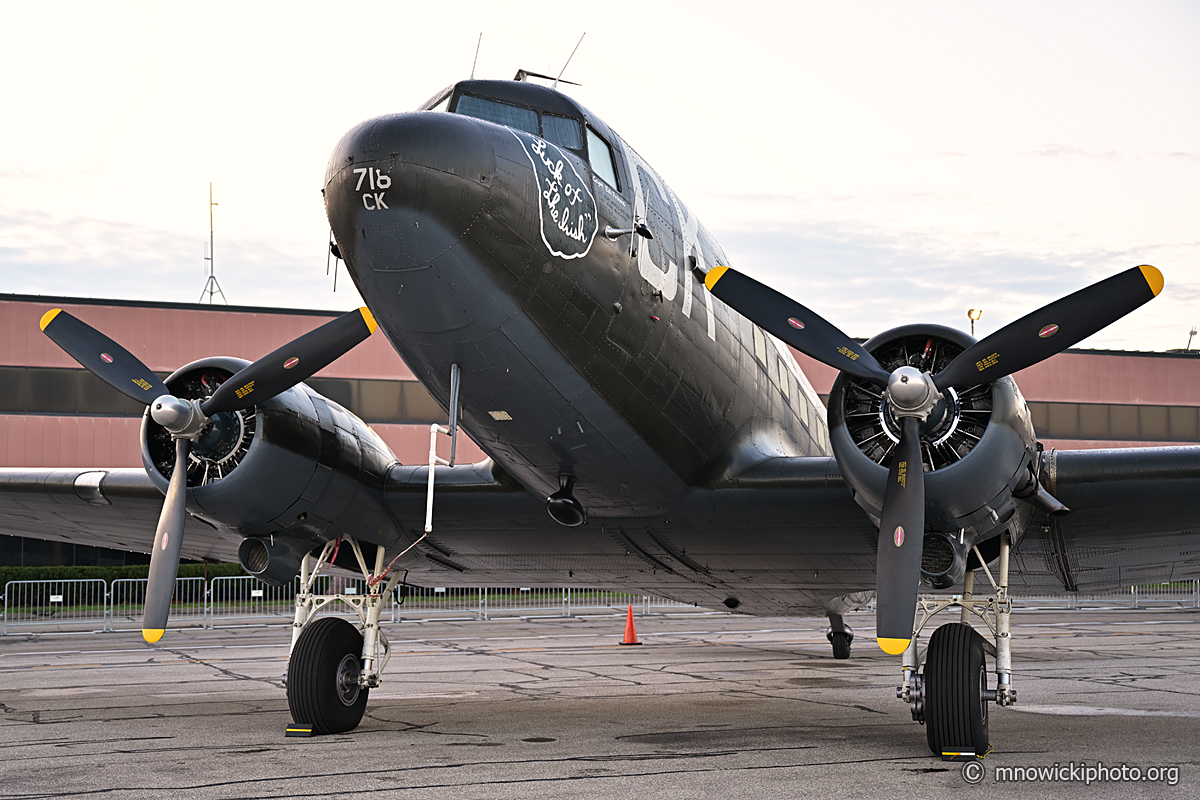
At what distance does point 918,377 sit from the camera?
836 cm

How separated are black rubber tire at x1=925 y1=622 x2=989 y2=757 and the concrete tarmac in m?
0.22

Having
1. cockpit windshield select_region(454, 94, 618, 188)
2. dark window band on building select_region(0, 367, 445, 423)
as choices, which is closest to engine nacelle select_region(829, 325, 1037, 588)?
cockpit windshield select_region(454, 94, 618, 188)

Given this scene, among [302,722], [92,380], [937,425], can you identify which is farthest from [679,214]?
[92,380]

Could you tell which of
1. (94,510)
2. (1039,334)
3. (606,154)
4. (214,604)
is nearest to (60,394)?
(214,604)

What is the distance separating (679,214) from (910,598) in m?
4.21

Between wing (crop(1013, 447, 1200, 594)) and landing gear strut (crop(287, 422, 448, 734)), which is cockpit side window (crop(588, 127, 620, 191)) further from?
wing (crop(1013, 447, 1200, 594))

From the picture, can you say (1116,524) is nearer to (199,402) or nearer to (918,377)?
(918,377)

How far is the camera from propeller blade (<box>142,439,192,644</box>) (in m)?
Answer: 10.2

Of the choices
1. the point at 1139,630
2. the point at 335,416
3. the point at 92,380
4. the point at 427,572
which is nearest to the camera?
the point at 335,416

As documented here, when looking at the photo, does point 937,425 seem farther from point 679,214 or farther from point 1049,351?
point 679,214

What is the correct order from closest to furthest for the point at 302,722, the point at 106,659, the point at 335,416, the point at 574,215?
the point at 574,215
the point at 302,722
the point at 335,416
the point at 106,659

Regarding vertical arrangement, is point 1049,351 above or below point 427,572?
above

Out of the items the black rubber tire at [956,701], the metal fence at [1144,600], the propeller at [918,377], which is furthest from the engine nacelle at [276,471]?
the metal fence at [1144,600]

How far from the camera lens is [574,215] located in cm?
811
